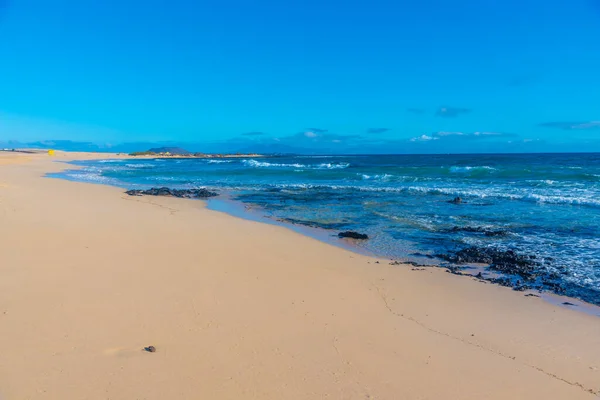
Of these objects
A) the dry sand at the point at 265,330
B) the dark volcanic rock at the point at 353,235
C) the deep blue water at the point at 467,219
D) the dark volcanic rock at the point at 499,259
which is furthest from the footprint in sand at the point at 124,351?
the dark volcanic rock at the point at 353,235

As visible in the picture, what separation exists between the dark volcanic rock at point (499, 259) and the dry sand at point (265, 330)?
1.24 m

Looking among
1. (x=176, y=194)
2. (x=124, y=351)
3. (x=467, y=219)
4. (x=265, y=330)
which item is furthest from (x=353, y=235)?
(x=176, y=194)

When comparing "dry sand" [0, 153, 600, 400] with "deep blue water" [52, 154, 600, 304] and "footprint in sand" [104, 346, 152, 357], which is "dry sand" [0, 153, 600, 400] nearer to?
"footprint in sand" [104, 346, 152, 357]

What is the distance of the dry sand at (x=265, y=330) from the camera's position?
3.42m

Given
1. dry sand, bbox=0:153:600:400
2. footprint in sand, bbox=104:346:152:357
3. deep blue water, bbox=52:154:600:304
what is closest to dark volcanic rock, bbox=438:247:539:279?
deep blue water, bbox=52:154:600:304

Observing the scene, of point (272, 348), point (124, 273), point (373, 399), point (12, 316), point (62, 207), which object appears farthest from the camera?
point (62, 207)

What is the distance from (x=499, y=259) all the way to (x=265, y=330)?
5795 mm

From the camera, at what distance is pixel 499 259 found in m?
7.77

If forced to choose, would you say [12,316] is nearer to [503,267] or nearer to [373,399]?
[373,399]

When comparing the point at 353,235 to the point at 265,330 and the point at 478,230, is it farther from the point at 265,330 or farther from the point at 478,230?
the point at 265,330

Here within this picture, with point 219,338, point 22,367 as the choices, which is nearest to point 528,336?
point 219,338

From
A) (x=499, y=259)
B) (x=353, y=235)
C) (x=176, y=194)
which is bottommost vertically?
(x=499, y=259)

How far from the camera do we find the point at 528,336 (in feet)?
14.8

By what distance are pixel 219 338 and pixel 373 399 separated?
1.82 metres
